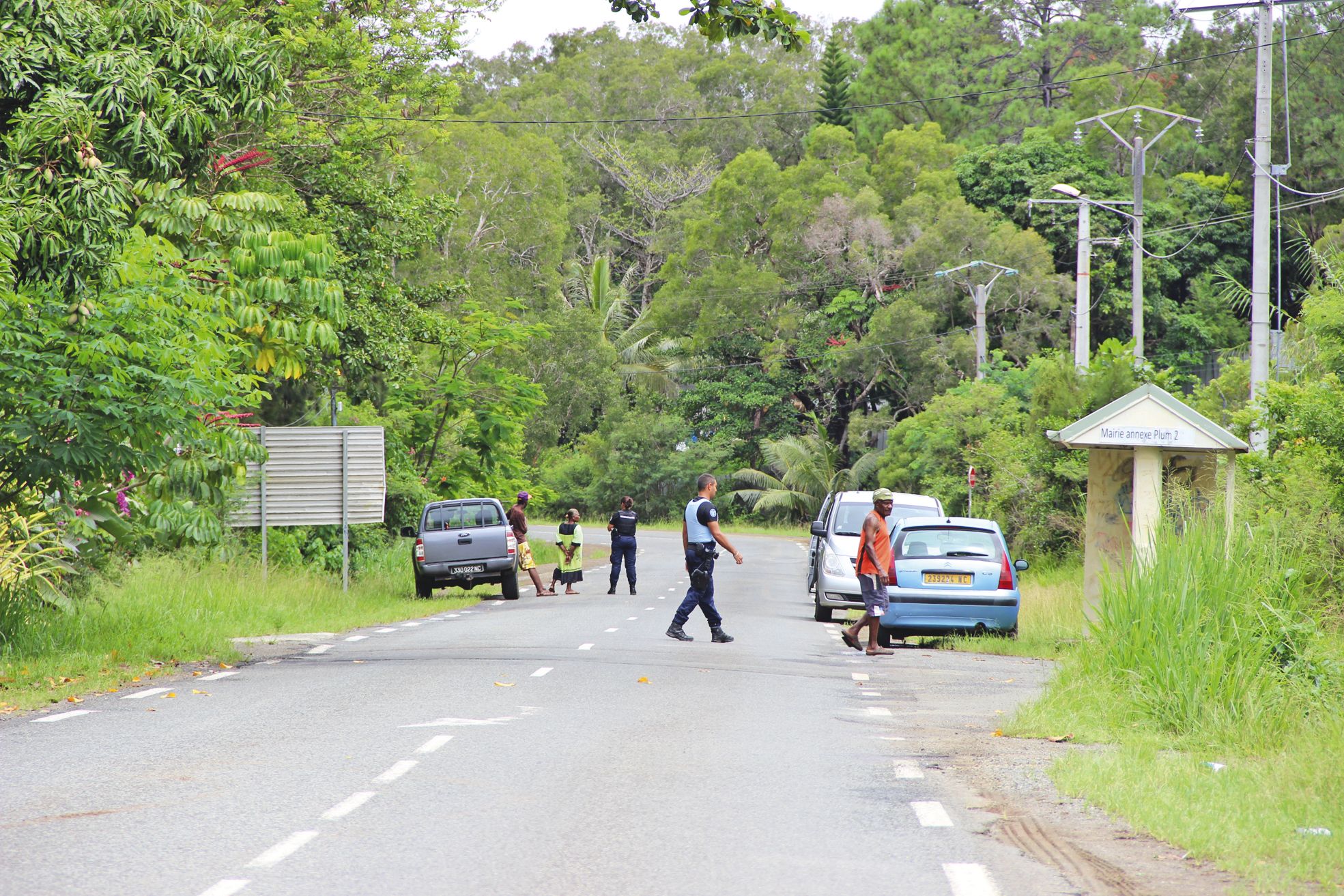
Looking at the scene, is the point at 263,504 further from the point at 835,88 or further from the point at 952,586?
the point at 835,88

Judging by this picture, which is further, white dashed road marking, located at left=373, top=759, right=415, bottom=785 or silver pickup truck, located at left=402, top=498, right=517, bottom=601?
silver pickup truck, located at left=402, top=498, right=517, bottom=601

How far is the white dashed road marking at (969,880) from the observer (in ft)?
20.1

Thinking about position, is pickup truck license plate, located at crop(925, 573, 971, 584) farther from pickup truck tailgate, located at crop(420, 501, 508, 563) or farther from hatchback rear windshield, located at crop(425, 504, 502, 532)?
hatchback rear windshield, located at crop(425, 504, 502, 532)

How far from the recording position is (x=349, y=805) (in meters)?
7.81

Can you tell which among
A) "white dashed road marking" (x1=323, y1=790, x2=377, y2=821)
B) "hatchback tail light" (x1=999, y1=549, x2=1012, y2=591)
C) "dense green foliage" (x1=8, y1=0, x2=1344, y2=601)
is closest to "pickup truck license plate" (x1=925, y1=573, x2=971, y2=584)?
"hatchback tail light" (x1=999, y1=549, x2=1012, y2=591)

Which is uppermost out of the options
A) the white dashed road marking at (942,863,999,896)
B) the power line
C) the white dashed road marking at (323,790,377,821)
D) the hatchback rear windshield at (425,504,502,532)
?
the power line

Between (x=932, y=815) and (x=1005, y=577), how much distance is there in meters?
10.6

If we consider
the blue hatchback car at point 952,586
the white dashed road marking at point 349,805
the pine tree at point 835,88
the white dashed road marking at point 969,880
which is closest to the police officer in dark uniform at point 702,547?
the blue hatchback car at point 952,586

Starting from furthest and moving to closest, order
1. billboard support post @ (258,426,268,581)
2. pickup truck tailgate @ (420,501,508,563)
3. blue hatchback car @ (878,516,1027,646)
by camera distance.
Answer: pickup truck tailgate @ (420,501,508,563) < billboard support post @ (258,426,268,581) < blue hatchback car @ (878,516,1027,646)

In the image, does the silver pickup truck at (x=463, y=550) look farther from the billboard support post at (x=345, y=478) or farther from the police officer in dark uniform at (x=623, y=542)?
the police officer in dark uniform at (x=623, y=542)

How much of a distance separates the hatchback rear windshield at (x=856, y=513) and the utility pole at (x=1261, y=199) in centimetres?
524

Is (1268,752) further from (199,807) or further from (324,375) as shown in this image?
(324,375)

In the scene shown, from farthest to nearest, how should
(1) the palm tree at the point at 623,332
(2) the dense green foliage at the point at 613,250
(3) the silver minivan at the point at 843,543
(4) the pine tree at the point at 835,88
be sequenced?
(4) the pine tree at the point at 835,88 < (1) the palm tree at the point at 623,332 < (3) the silver minivan at the point at 843,543 < (2) the dense green foliage at the point at 613,250

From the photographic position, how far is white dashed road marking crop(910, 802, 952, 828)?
24.8 feet
